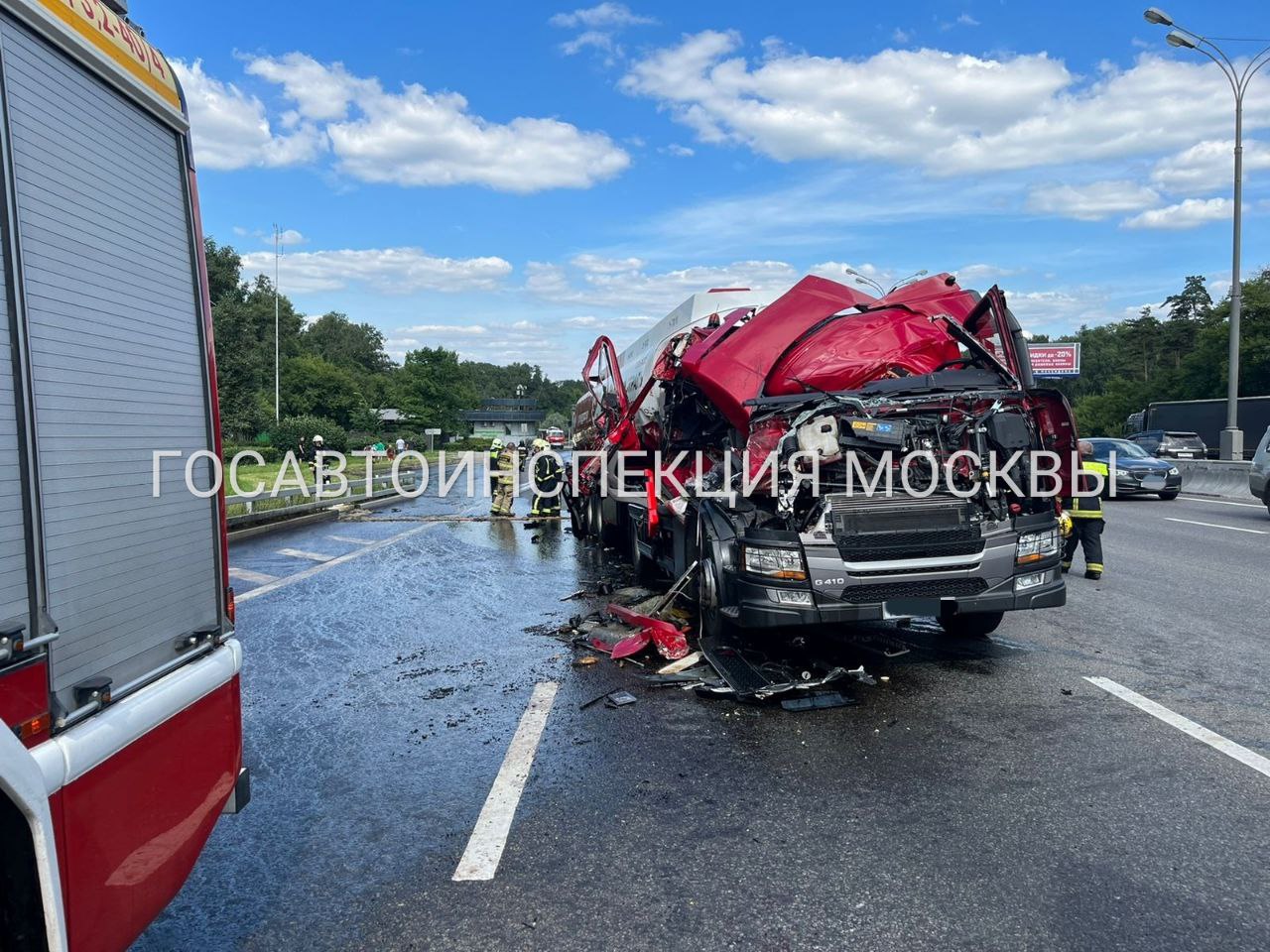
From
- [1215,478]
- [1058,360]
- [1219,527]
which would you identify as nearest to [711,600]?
[1219,527]

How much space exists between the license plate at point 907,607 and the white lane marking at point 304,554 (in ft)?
30.3

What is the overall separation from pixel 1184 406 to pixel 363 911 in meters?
42.6

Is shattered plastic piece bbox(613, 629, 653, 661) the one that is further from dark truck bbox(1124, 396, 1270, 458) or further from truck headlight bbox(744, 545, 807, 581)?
dark truck bbox(1124, 396, 1270, 458)

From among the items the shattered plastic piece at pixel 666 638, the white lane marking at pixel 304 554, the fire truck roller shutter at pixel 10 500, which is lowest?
the white lane marking at pixel 304 554

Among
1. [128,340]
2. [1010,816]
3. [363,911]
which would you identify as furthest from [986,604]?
[128,340]

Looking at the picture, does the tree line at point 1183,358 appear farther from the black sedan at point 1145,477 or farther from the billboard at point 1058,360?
the black sedan at point 1145,477

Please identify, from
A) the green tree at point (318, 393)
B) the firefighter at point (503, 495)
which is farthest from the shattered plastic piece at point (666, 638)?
the green tree at point (318, 393)

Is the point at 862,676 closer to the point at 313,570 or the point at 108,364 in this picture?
the point at 108,364

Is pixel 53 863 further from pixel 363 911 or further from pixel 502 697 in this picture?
pixel 502 697

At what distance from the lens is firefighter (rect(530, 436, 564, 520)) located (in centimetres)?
1788

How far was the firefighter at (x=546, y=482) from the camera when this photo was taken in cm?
1788

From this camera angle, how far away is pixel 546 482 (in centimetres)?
1809

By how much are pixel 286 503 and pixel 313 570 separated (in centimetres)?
910

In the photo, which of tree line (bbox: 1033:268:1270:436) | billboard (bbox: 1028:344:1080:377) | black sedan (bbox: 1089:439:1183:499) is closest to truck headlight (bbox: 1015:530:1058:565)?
black sedan (bbox: 1089:439:1183:499)
